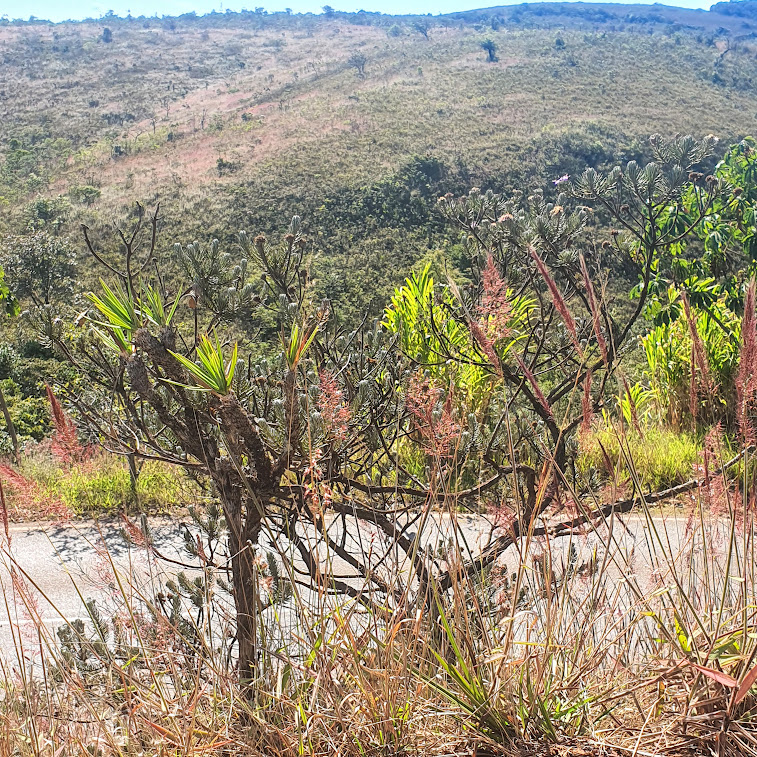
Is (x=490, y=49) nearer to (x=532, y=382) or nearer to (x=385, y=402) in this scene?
(x=385, y=402)

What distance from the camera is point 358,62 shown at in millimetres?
50188

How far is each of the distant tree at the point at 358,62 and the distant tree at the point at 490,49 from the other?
9124 millimetres

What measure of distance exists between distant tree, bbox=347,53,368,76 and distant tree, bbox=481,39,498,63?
29.9 feet

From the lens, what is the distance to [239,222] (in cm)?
2205

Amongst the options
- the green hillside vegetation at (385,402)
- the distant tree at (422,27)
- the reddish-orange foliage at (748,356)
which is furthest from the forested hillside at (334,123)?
the reddish-orange foliage at (748,356)

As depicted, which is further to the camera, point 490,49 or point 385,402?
point 490,49

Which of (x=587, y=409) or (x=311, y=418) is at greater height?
(x=587, y=409)

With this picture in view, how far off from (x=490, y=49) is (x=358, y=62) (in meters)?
9.86

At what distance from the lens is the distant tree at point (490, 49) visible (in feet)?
163

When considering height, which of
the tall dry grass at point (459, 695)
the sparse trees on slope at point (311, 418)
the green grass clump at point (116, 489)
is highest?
the sparse trees on slope at point (311, 418)

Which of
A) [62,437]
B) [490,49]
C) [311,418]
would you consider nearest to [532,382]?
[311,418]

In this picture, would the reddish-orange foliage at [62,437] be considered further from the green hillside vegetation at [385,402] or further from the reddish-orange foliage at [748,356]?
the reddish-orange foliage at [748,356]

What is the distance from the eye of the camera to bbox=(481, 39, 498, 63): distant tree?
4975 centimetres

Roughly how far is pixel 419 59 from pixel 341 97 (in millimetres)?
14842
